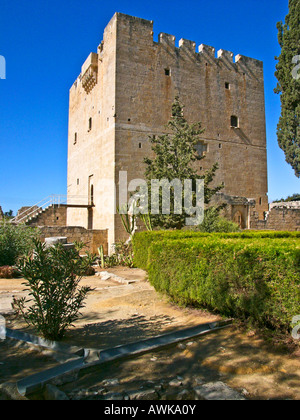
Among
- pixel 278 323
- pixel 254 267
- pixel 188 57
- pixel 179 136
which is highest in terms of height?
pixel 188 57

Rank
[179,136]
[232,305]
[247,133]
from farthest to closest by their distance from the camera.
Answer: [247,133] → [179,136] → [232,305]

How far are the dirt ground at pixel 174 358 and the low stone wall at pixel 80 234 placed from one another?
9653 mm

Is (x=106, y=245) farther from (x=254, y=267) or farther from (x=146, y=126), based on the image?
(x=254, y=267)

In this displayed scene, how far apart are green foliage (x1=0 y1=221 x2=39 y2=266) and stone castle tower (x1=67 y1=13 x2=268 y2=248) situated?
565 cm

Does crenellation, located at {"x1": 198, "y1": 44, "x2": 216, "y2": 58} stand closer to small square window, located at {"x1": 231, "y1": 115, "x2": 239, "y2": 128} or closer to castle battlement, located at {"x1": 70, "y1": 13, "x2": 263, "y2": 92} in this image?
castle battlement, located at {"x1": 70, "y1": 13, "x2": 263, "y2": 92}

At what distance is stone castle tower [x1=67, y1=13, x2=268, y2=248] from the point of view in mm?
17516

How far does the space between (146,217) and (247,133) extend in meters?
12.4

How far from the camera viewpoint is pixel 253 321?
4207 millimetres

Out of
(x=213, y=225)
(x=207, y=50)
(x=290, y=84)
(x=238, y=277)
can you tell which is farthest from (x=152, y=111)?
(x=238, y=277)

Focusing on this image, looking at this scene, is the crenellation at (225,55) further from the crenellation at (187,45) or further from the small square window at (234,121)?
the small square window at (234,121)

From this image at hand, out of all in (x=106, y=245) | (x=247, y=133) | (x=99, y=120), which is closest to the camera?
(x=106, y=245)

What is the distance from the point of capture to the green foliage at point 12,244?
1102cm

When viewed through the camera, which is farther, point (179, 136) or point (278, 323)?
point (179, 136)

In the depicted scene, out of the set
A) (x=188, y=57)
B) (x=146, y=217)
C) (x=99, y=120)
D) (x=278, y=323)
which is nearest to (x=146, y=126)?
(x=99, y=120)
